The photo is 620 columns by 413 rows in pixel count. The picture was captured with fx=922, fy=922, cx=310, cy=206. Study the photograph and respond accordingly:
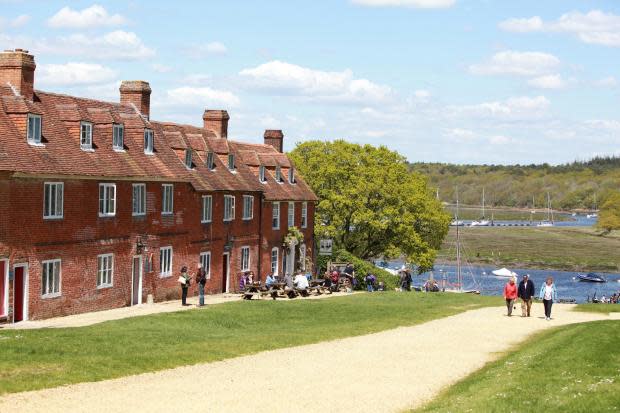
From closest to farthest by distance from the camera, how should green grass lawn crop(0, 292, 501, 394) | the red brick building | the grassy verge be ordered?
the grassy verge
green grass lawn crop(0, 292, 501, 394)
the red brick building

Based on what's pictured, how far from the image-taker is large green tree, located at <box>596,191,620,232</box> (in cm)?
18975

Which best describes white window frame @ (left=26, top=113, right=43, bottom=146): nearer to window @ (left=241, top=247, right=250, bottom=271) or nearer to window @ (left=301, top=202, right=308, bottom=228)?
window @ (left=241, top=247, right=250, bottom=271)

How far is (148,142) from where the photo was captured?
45.8 m

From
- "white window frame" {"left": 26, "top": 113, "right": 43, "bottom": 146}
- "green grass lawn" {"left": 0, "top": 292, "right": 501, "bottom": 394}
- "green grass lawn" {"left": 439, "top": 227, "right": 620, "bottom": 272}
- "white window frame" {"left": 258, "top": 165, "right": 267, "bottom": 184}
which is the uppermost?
"white window frame" {"left": 26, "top": 113, "right": 43, "bottom": 146}

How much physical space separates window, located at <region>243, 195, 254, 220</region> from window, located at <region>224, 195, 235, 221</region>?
68.4 inches

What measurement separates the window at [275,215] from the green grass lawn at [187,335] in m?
12.6

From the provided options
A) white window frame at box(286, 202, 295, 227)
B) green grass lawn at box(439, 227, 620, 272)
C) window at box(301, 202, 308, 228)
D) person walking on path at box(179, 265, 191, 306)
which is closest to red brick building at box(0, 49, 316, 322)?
person walking on path at box(179, 265, 191, 306)

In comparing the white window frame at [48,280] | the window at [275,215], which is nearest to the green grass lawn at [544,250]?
the window at [275,215]

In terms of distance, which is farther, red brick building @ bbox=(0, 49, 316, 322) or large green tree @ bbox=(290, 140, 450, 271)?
large green tree @ bbox=(290, 140, 450, 271)

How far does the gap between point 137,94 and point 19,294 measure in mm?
16168

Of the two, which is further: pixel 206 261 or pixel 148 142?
pixel 206 261

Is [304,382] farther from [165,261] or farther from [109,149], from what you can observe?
[165,261]

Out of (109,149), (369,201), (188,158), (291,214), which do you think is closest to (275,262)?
(291,214)

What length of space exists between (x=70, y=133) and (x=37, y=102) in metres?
1.87
